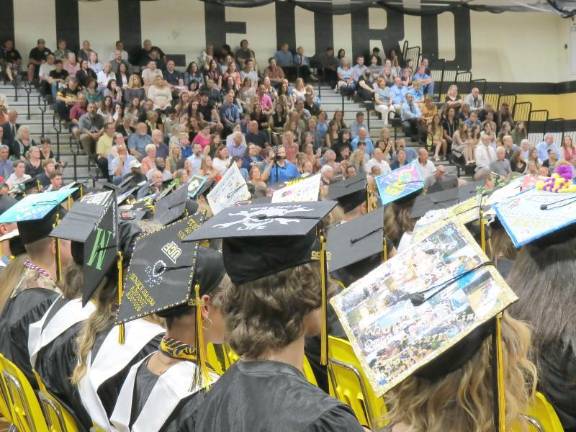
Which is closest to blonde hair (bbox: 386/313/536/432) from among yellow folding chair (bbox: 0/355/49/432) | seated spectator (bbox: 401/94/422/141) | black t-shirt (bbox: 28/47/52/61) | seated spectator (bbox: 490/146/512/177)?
yellow folding chair (bbox: 0/355/49/432)

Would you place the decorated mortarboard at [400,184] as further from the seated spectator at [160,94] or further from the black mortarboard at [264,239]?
the seated spectator at [160,94]

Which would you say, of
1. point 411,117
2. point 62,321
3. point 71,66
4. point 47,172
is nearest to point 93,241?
point 62,321

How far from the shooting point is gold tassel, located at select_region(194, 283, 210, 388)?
255cm

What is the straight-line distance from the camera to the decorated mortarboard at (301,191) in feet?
17.0

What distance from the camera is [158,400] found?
8.22 feet

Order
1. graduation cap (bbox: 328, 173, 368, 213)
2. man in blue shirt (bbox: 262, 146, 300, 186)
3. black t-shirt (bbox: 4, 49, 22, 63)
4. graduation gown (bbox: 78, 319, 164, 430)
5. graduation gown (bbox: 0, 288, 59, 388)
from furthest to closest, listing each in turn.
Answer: black t-shirt (bbox: 4, 49, 22, 63) < man in blue shirt (bbox: 262, 146, 300, 186) < graduation cap (bbox: 328, 173, 368, 213) < graduation gown (bbox: 0, 288, 59, 388) < graduation gown (bbox: 78, 319, 164, 430)

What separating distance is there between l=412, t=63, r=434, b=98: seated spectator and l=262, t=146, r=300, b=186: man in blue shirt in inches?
319

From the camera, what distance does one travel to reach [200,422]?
2.04 metres

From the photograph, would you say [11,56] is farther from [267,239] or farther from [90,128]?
[267,239]

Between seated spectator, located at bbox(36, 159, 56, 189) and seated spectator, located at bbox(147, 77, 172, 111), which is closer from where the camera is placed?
seated spectator, located at bbox(36, 159, 56, 189)

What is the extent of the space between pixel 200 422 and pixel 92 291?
1446 millimetres

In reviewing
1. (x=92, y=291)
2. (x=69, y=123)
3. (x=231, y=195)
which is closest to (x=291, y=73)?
(x=69, y=123)

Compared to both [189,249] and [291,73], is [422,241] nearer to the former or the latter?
[189,249]

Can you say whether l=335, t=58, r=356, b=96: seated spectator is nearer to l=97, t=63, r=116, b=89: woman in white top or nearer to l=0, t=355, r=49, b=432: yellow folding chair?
l=97, t=63, r=116, b=89: woman in white top
